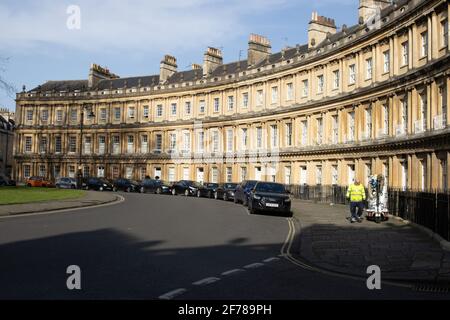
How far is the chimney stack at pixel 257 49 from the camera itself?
185ft

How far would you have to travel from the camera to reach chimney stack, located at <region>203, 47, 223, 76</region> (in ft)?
203

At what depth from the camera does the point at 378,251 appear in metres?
12.4

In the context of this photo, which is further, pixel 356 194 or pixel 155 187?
pixel 155 187

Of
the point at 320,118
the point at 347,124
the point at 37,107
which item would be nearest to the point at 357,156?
the point at 347,124

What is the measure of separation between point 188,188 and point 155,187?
5779 mm

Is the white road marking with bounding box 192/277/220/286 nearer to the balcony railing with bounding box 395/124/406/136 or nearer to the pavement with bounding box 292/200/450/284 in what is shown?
the pavement with bounding box 292/200/450/284

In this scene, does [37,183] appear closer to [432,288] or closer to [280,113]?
[280,113]

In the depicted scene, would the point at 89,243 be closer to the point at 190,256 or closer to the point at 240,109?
the point at 190,256

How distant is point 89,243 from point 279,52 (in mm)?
47311

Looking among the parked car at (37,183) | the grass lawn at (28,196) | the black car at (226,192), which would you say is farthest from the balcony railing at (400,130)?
the parked car at (37,183)

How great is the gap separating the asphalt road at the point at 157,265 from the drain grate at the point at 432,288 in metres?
0.31

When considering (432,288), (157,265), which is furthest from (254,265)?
(432,288)

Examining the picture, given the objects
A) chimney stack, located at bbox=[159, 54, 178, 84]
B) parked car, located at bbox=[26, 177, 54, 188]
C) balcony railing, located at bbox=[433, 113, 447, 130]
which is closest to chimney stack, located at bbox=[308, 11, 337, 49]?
balcony railing, located at bbox=[433, 113, 447, 130]
